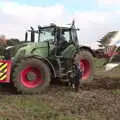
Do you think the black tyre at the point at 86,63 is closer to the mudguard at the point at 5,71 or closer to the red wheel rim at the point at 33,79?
the red wheel rim at the point at 33,79

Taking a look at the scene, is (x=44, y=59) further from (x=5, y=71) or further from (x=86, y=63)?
(x=86, y=63)

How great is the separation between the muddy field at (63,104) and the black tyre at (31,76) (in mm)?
334

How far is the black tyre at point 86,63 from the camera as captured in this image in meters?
15.3

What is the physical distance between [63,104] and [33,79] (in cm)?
259

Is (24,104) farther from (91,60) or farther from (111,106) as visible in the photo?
(91,60)

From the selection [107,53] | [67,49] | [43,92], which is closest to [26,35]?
[67,49]

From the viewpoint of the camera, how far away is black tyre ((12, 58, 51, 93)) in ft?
42.9

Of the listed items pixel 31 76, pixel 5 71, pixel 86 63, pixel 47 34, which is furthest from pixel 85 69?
pixel 5 71

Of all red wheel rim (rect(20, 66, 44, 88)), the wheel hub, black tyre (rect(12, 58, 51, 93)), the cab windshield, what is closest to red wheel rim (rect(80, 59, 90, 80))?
the cab windshield

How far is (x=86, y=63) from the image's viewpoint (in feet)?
51.8

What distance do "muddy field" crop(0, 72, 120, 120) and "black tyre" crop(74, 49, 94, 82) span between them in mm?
1089

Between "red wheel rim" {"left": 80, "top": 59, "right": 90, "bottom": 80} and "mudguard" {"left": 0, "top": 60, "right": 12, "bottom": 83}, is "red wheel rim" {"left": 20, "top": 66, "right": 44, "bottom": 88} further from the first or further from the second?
"red wheel rim" {"left": 80, "top": 59, "right": 90, "bottom": 80}

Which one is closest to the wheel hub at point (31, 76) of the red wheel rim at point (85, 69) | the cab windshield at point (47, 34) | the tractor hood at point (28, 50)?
the tractor hood at point (28, 50)

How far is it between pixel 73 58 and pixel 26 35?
1834 mm
